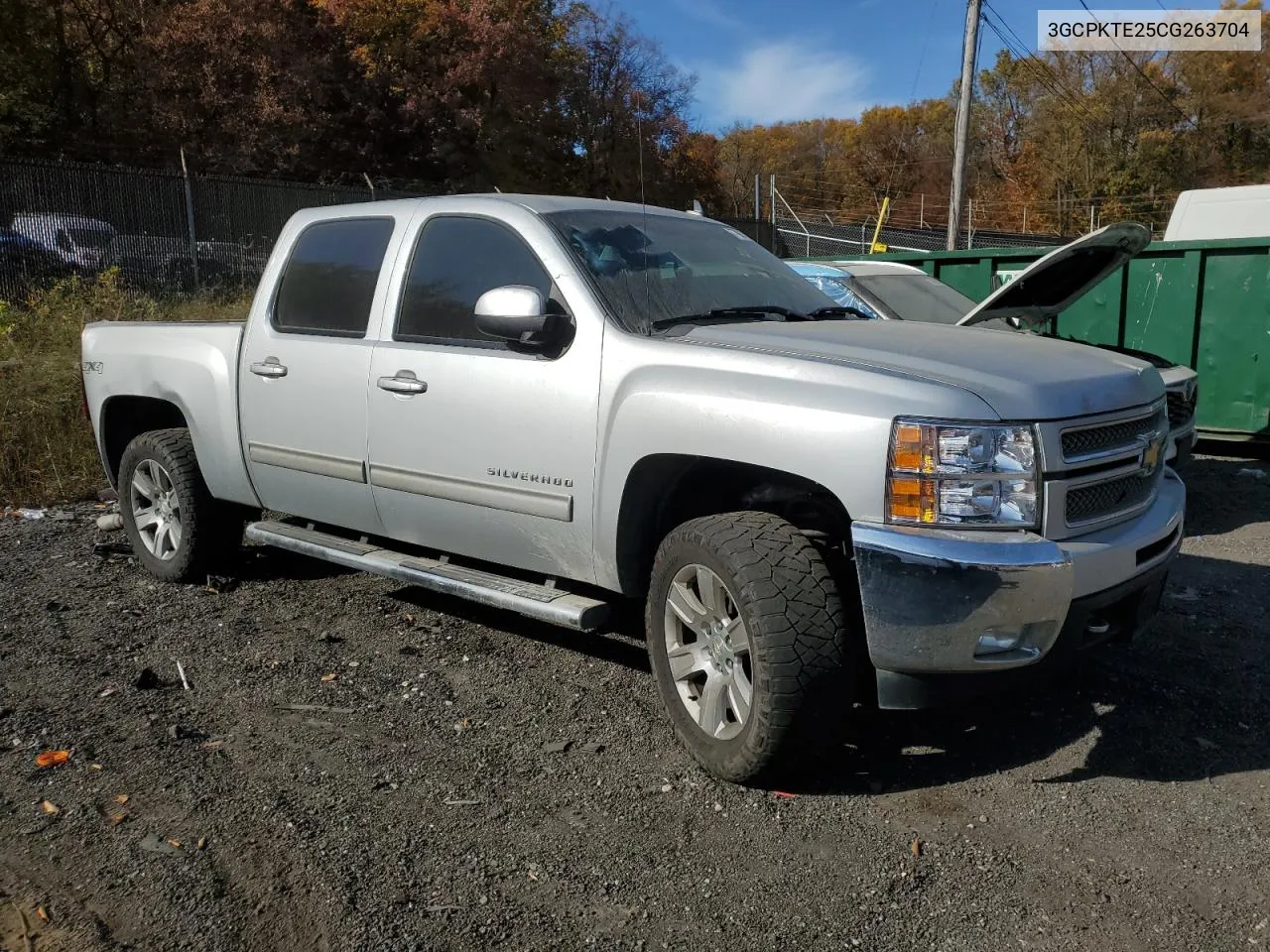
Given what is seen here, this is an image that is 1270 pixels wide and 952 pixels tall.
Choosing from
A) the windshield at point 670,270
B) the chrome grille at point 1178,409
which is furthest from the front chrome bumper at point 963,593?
the chrome grille at point 1178,409

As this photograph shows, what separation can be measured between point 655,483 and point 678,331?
1.81 feet

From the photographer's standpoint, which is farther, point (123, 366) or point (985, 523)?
point (123, 366)

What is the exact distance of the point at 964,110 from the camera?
1716 centimetres

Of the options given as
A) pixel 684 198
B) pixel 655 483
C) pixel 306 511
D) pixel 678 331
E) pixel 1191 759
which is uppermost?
pixel 684 198

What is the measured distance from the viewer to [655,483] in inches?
141

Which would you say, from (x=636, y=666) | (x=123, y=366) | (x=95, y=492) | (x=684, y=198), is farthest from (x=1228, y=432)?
(x=95, y=492)

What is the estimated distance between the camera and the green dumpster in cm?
855

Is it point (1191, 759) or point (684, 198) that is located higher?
point (684, 198)

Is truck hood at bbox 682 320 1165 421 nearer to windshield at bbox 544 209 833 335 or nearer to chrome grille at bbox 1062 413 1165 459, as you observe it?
chrome grille at bbox 1062 413 1165 459

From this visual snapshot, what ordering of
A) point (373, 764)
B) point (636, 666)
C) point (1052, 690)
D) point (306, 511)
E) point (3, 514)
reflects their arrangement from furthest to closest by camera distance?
point (3, 514)
point (306, 511)
point (636, 666)
point (1052, 690)
point (373, 764)

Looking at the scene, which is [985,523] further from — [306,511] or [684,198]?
[684,198]

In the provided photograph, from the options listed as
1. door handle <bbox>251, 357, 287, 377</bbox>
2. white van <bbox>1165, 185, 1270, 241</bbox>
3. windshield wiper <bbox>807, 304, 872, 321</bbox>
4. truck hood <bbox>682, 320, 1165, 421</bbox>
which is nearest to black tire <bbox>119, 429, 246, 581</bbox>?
door handle <bbox>251, 357, 287, 377</bbox>

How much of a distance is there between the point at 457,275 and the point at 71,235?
1366cm

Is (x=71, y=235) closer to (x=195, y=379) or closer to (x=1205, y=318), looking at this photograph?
(x=195, y=379)
